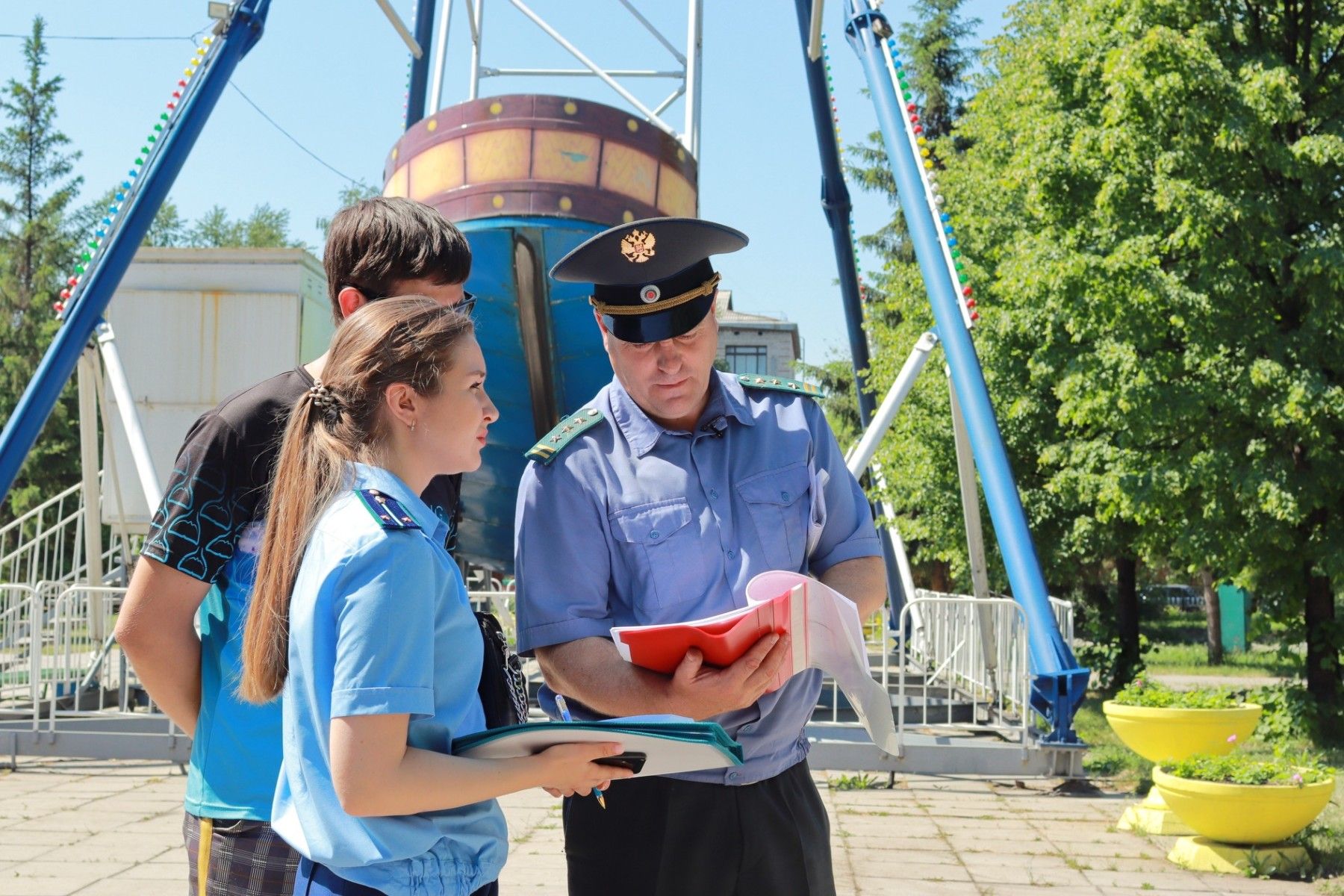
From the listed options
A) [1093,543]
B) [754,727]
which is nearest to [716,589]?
[754,727]

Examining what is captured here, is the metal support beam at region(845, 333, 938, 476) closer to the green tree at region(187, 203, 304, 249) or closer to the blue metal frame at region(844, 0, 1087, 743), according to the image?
the blue metal frame at region(844, 0, 1087, 743)

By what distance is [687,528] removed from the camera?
2.29 m

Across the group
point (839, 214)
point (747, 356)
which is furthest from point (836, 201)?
point (747, 356)

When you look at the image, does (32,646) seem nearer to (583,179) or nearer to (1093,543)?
(583,179)

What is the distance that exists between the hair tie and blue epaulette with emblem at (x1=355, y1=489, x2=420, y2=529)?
153 mm

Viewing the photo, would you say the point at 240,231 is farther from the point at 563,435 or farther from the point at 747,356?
the point at 563,435

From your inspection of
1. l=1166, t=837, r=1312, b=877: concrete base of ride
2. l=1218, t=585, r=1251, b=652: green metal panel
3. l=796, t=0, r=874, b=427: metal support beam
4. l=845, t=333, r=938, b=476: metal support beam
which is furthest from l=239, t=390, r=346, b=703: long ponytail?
l=1218, t=585, r=1251, b=652: green metal panel

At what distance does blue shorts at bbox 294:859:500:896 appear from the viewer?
5.28 feet

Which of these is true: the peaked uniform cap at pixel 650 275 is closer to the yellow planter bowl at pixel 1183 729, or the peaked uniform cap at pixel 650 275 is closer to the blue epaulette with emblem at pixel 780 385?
the blue epaulette with emblem at pixel 780 385

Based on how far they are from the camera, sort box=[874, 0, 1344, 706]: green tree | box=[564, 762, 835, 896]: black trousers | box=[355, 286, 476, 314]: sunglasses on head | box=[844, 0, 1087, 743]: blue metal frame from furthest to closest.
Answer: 1. box=[874, 0, 1344, 706]: green tree
2. box=[844, 0, 1087, 743]: blue metal frame
3. box=[564, 762, 835, 896]: black trousers
4. box=[355, 286, 476, 314]: sunglasses on head

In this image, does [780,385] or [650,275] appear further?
[780,385]

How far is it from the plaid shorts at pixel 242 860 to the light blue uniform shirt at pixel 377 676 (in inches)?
9.1

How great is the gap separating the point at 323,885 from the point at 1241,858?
5.55 m

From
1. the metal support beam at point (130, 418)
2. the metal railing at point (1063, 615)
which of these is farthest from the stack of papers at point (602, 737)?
the metal railing at point (1063, 615)
